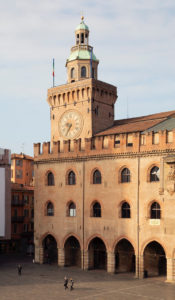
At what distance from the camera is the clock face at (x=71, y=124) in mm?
53062

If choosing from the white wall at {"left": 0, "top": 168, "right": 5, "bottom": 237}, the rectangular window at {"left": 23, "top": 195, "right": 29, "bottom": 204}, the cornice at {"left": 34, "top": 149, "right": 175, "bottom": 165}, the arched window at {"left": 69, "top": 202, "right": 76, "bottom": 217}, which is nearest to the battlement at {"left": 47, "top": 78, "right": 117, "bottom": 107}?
the cornice at {"left": 34, "top": 149, "right": 175, "bottom": 165}

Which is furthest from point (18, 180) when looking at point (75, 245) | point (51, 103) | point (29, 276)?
point (29, 276)

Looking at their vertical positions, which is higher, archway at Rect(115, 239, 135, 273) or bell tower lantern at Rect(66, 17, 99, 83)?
bell tower lantern at Rect(66, 17, 99, 83)

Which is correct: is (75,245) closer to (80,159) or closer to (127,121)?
(80,159)

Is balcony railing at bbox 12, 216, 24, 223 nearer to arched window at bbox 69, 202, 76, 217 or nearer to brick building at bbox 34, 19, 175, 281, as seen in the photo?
brick building at bbox 34, 19, 175, 281

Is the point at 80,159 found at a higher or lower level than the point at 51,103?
lower

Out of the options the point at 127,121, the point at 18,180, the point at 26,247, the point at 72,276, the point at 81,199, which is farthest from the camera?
the point at 18,180

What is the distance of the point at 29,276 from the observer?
143 feet

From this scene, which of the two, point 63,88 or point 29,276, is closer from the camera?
point 29,276

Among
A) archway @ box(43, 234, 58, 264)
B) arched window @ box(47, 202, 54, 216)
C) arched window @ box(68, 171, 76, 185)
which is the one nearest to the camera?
arched window @ box(68, 171, 76, 185)

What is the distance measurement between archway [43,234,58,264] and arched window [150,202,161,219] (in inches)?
591

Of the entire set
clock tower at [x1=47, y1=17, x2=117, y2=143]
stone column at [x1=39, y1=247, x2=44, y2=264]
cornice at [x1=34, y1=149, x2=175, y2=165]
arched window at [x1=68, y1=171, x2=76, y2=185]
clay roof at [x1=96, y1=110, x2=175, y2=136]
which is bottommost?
stone column at [x1=39, y1=247, x2=44, y2=264]

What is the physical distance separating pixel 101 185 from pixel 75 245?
8.32m

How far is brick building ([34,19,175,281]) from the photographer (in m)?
41.7
